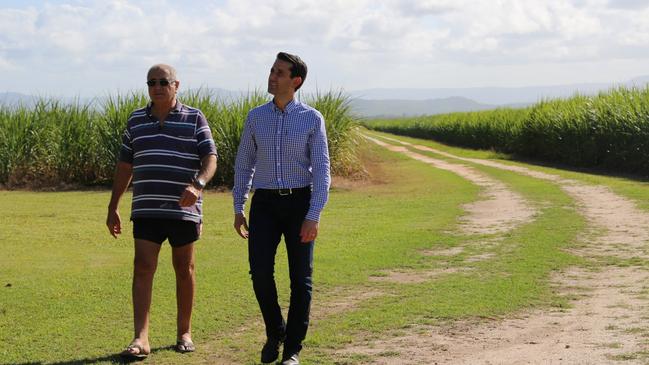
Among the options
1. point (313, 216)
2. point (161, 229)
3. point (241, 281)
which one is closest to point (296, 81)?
point (313, 216)

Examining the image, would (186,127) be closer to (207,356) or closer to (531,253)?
(207,356)

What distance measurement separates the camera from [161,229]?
5.64m

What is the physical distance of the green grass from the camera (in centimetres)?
644

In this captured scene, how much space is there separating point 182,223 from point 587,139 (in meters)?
26.0

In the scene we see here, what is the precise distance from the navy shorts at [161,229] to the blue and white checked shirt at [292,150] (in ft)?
2.00

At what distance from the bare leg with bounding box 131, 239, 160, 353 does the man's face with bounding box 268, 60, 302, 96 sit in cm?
134

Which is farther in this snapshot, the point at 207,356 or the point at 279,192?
the point at 207,356

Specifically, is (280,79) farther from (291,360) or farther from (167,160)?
(291,360)

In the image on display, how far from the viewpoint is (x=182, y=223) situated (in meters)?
5.64

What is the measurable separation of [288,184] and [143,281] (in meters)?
1.28

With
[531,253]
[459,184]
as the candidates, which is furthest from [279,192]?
[459,184]

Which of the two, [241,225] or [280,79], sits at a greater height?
[280,79]

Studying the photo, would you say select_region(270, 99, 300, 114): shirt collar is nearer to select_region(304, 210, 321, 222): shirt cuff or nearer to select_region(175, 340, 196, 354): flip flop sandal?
select_region(304, 210, 321, 222): shirt cuff

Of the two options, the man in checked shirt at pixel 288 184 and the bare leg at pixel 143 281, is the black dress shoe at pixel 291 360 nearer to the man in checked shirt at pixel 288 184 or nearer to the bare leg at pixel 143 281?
the man in checked shirt at pixel 288 184
